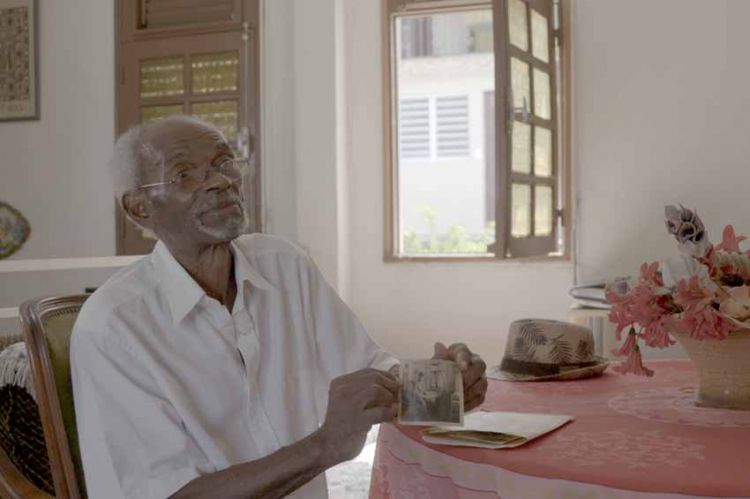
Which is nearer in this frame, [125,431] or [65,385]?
[125,431]

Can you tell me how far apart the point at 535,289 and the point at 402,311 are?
820mm

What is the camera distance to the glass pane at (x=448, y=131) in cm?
876

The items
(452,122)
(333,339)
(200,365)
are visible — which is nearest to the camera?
(200,365)

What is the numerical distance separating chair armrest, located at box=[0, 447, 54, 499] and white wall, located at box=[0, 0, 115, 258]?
3.66 m

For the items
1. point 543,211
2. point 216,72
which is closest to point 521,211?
point 543,211

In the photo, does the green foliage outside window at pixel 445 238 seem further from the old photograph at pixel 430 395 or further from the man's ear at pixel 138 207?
the old photograph at pixel 430 395

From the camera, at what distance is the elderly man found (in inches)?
49.8

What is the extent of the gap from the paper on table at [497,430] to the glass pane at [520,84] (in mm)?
2801

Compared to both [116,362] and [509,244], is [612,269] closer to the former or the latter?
[509,244]

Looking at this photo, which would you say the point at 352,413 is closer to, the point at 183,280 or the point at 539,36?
the point at 183,280

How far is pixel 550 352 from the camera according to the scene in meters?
1.82

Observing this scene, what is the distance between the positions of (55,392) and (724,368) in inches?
45.0

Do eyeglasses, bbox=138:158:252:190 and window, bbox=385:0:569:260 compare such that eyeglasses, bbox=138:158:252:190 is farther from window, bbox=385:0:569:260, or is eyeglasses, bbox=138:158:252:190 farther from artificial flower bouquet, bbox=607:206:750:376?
window, bbox=385:0:569:260

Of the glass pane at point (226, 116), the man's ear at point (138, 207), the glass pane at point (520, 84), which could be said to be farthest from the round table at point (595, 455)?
the glass pane at point (226, 116)
